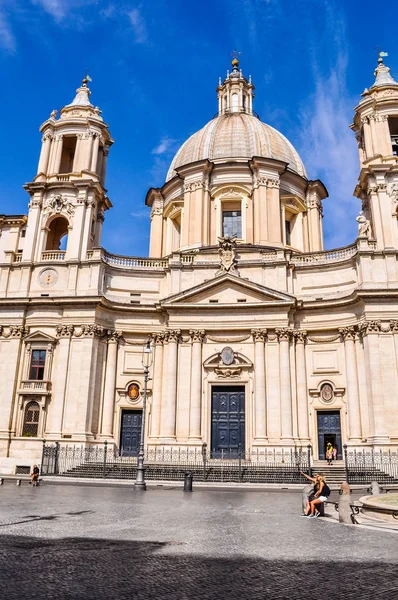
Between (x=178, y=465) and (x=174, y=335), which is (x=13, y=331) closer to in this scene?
(x=174, y=335)

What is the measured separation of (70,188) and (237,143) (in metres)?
15.4

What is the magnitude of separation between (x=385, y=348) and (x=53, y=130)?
1149 inches

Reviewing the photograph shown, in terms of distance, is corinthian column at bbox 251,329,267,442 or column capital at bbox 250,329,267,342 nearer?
corinthian column at bbox 251,329,267,442

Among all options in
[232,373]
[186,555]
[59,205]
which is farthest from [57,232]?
[186,555]

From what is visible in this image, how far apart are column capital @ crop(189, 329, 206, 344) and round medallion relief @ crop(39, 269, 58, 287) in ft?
33.2

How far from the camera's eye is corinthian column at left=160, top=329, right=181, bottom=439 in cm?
3231

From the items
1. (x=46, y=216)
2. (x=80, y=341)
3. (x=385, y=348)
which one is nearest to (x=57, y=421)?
(x=80, y=341)

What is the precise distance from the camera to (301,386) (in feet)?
109

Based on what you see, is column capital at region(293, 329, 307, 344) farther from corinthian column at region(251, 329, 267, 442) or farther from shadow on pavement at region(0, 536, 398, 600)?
shadow on pavement at region(0, 536, 398, 600)

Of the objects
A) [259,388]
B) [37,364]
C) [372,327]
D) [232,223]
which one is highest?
[232,223]

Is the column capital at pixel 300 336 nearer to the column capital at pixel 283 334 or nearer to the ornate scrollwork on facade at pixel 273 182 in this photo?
the column capital at pixel 283 334

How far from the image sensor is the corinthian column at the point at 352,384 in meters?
31.5

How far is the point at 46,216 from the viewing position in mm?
37594

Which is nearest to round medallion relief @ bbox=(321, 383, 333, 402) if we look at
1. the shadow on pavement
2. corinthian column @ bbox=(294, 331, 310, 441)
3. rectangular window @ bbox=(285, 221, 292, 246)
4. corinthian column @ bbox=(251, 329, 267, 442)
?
corinthian column @ bbox=(294, 331, 310, 441)
